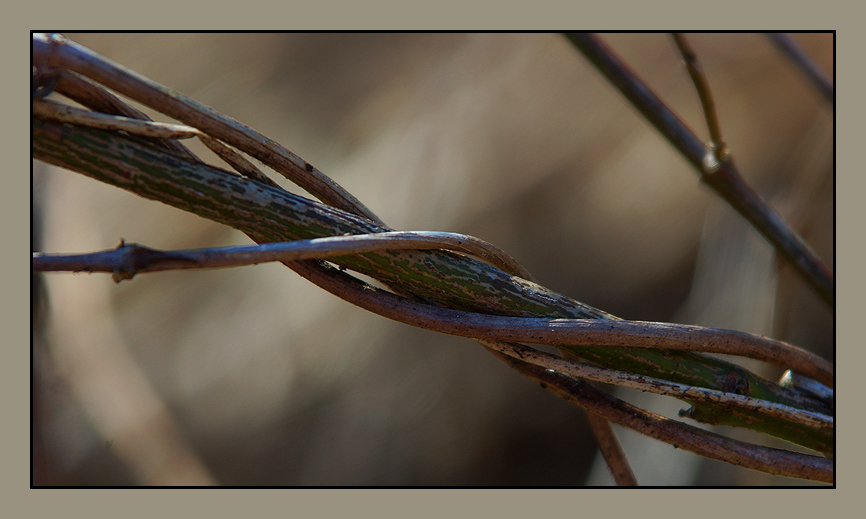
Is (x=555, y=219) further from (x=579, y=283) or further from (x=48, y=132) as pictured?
(x=48, y=132)

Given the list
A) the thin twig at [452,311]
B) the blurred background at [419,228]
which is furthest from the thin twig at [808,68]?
the thin twig at [452,311]

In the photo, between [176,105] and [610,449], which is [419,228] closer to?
[610,449]

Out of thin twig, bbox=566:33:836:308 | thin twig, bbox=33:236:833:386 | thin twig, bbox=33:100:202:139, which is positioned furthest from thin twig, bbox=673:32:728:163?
thin twig, bbox=33:100:202:139

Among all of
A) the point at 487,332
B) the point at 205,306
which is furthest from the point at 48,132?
the point at 205,306

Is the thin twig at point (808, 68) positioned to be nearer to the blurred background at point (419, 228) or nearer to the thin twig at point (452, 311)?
the blurred background at point (419, 228)

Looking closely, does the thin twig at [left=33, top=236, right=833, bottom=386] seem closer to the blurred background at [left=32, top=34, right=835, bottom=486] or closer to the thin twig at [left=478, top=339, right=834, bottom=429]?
the thin twig at [left=478, top=339, right=834, bottom=429]

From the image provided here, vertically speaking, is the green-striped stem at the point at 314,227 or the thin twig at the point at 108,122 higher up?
the thin twig at the point at 108,122
